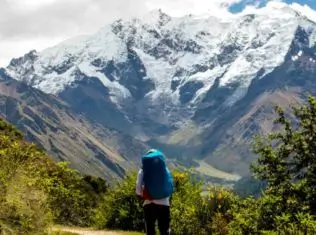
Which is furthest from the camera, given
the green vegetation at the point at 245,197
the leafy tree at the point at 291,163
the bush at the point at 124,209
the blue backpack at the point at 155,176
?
the bush at the point at 124,209

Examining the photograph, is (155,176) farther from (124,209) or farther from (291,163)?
(124,209)

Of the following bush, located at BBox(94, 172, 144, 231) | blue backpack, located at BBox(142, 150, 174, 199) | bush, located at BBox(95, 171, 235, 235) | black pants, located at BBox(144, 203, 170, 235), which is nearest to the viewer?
blue backpack, located at BBox(142, 150, 174, 199)

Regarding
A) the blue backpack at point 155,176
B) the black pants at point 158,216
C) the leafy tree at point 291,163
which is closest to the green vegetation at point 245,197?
the leafy tree at point 291,163

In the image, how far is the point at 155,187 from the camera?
17.0 metres

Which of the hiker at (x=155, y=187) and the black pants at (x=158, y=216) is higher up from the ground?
the hiker at (x=155, y=187)

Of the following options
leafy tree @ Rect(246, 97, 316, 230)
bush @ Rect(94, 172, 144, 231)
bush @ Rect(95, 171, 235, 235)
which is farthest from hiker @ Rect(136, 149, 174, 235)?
bush @ Rect(94, 172, 144, 231)

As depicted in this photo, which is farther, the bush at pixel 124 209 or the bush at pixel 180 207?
the bush at pixel 124 209

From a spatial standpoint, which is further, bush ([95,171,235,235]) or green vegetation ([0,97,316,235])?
bush ([95,171,235,235])

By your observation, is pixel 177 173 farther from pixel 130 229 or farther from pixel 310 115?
pixel 310 115

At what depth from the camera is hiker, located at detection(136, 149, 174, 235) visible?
1703cm

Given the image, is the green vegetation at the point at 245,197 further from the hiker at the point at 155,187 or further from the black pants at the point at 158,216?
the hiker at the point at 155,187

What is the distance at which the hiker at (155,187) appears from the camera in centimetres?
1703

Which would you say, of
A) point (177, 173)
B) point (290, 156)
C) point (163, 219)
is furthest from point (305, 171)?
point (163, 219)

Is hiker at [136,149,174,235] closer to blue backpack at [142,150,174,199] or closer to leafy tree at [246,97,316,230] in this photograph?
blue backpack at [142,150,174,199]
